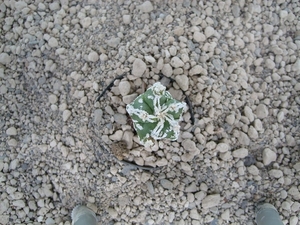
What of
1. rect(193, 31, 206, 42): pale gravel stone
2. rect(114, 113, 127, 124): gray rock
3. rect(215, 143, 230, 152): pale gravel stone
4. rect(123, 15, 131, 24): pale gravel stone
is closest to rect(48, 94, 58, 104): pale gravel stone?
rect(114, 113, 127, 124): gray rock

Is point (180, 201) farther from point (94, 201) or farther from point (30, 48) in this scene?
point (30, 48)

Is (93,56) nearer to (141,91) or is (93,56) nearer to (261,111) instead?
(141,91)

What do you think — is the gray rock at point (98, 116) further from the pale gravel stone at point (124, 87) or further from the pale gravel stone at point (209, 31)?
the pale gravel stone at point (209, 31)

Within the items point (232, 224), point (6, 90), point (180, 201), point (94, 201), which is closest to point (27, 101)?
point (6, 90)

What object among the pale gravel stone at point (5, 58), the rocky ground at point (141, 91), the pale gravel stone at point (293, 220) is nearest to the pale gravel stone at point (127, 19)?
the rocky ground at point (141, 91)

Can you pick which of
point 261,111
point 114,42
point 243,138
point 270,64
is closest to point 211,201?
point 243,138

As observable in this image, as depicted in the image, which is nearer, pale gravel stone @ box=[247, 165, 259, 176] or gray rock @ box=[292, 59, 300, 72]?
pale gravel stone @ box=[247, 165, 259, 176]

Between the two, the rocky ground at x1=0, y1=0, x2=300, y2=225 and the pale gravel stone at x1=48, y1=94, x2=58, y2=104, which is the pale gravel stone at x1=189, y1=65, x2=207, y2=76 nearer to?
the rocky ground at x1=0, y1=0, x2=300, y2=225

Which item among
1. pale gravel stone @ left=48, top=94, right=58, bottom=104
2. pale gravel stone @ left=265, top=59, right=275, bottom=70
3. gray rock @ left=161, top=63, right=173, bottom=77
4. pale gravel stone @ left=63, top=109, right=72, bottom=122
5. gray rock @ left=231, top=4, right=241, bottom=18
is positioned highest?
gray rock @ left=231, top=4, right=241, bottom=18

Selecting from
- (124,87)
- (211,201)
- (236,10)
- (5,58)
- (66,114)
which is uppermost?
(236,10)
